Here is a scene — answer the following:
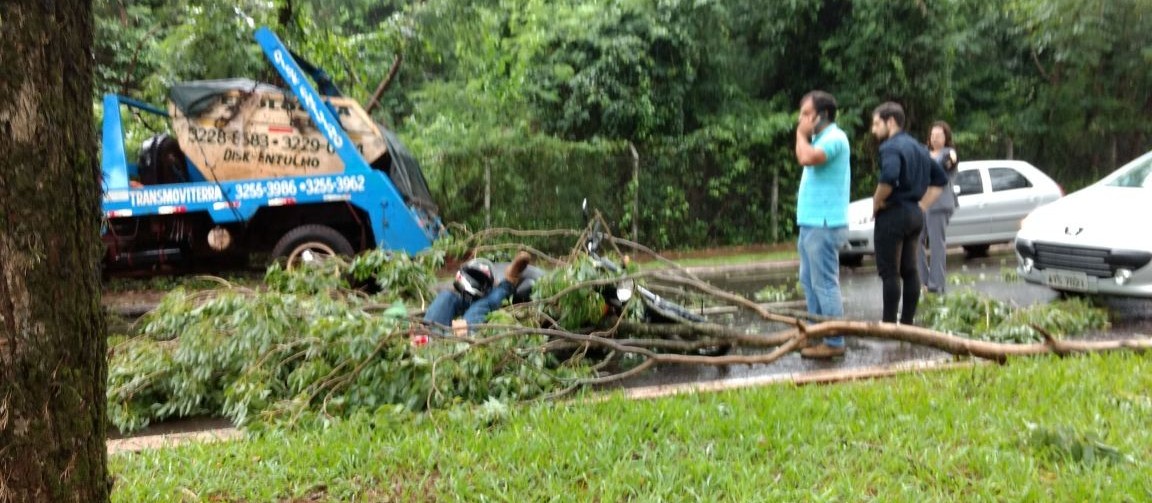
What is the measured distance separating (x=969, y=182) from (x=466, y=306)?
9.12m

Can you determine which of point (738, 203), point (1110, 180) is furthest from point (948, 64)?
point (1110, 180)

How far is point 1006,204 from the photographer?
1148 centimetres

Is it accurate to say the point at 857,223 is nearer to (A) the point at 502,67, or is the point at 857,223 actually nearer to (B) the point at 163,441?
(A) the point at 502,67

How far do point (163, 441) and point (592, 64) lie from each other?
38.2 ft

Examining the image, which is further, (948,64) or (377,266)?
(948,64)

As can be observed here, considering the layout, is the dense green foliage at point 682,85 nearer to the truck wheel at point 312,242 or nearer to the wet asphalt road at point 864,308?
the wet asphalt road at point 864,308

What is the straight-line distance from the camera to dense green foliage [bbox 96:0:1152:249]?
13508 mm

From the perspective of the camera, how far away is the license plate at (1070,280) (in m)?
6.20

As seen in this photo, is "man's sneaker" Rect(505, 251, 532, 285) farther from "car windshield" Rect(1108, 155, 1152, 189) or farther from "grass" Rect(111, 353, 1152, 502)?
"car windshield" Rect(1108, 155, 1152, 189)

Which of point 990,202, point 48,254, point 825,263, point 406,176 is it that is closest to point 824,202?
point 825,263

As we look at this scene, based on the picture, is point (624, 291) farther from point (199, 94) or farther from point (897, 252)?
point (199, 94)

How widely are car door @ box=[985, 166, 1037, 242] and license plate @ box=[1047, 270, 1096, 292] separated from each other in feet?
17.7

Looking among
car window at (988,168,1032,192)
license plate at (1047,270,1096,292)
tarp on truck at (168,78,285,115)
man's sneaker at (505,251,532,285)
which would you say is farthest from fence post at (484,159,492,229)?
license plate at (1047,270,1096,292)

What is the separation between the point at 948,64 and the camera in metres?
15.2
